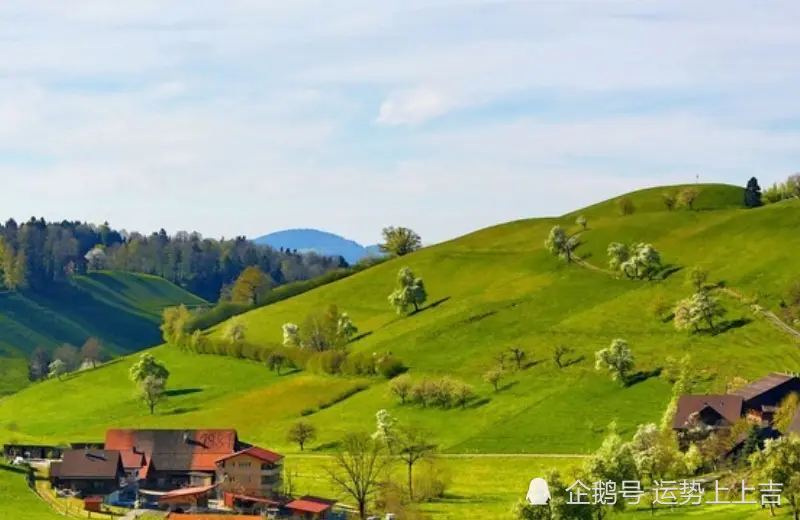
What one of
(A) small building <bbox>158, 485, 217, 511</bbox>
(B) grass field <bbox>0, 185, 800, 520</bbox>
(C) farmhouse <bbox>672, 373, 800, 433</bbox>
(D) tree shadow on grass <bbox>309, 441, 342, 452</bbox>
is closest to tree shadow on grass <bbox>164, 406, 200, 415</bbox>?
(B) grass field <bbox>0, 185, 800, 520</bbox>

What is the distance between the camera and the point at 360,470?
108375mm

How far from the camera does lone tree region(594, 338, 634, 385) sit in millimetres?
142875

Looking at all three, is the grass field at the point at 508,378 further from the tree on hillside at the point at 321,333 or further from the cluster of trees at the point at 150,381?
the tree on hillside at the point at 321,333

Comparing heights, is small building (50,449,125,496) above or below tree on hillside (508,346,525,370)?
below

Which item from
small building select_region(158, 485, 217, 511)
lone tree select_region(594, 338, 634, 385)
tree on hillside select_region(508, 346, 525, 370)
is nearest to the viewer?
small building select_region(158, 485, 217, 511)

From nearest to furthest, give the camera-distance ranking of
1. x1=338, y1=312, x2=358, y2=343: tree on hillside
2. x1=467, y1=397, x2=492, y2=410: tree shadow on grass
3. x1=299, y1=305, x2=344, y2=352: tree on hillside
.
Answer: x1=467, y1=397, x2=492, y2=410: tree shadow on grass → x1=299, y1=305, x2=344, y2=352: tree on hillside → x1=338, y1=312, x2=358, y2=343: tree on hillside

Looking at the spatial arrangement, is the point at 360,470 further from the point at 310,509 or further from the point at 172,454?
the point at 172,454

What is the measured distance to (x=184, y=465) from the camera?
119m

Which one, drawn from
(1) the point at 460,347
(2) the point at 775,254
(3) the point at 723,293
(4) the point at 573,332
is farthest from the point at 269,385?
(2) the point at 775,254

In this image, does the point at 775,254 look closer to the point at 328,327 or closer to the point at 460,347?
the point at 460,347

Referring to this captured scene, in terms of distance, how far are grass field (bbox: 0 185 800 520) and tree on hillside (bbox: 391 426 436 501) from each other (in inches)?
158

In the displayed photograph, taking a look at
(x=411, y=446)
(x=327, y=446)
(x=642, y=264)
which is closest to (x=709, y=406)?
(x=411, y=446)

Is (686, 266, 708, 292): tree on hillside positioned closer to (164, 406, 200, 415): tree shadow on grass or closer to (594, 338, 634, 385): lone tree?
(594, 338, 634, 385): lone tree

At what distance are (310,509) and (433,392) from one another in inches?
2093
